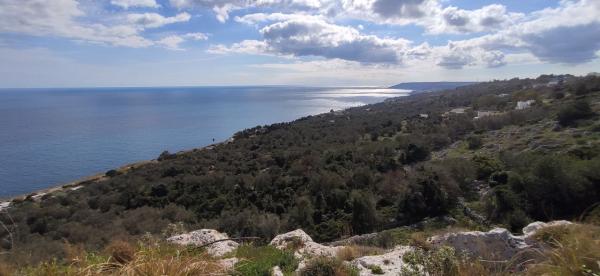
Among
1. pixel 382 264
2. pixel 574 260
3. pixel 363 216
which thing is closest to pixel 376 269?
pixel 382 264

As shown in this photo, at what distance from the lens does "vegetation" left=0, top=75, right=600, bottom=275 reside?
59.4ft

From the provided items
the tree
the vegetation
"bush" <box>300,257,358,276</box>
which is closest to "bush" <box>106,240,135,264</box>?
the vegetation

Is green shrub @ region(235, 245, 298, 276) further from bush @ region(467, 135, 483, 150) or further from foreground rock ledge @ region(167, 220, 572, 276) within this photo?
bush @ region(467, 135, 483, 150)

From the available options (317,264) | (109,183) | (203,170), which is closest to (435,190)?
(317,264)

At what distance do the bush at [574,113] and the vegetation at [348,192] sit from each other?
0.11 meters

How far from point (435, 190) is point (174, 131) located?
79.6 m

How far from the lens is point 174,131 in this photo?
9050cm

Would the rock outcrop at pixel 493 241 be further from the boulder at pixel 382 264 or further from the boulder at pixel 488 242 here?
the boulder at pixel 382 264

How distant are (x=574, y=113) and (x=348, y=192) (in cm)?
2628

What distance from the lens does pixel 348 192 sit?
84.0 ft

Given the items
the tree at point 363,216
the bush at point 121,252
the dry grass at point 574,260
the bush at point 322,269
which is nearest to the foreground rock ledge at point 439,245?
the bush at point 322,269

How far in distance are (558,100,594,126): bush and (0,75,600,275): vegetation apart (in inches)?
4.3

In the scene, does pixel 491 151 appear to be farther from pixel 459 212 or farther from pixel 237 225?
pixel 237 225

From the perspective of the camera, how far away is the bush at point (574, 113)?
35812mm
